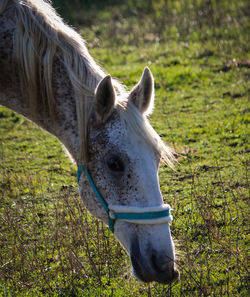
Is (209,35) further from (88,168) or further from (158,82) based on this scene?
(88,168)

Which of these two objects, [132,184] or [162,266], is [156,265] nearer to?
[162,266]

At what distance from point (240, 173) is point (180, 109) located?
8.36ft

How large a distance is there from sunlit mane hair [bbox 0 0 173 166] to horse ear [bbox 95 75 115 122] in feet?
0.41

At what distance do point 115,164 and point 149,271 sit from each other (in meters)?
0.76

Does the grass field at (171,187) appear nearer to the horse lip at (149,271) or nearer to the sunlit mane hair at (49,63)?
the horse lip at (149,271)

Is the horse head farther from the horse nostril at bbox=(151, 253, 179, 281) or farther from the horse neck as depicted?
the horse neck

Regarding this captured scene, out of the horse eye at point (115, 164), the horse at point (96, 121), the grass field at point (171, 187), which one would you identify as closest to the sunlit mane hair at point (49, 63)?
the horse at point (96, 121)

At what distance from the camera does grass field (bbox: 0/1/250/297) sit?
366cm

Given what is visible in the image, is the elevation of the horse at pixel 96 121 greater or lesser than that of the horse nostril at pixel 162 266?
greater

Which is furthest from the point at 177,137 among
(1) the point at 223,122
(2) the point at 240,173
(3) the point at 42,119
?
(3) the point at 42,119

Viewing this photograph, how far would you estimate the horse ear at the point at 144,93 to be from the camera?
9.89 ft

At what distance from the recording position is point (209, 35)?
1047 cm

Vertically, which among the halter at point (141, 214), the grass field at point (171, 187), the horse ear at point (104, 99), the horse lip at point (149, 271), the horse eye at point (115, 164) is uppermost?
the horse ear at point (104, 99)

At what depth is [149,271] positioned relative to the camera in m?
2.71
